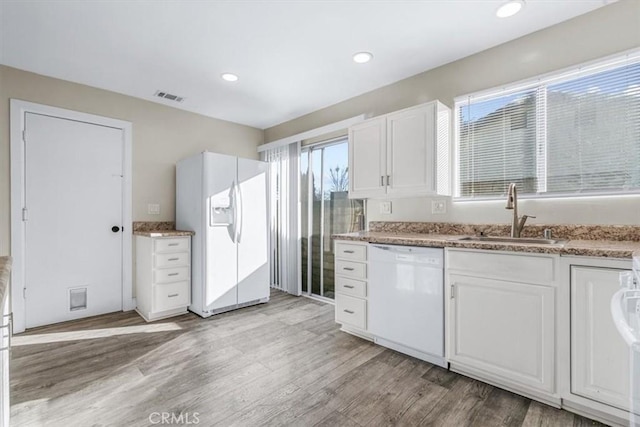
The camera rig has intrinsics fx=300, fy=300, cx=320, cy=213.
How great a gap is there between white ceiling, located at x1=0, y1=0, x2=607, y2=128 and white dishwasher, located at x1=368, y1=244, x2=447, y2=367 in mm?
1630

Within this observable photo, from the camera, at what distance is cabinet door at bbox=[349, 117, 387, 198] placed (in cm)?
278

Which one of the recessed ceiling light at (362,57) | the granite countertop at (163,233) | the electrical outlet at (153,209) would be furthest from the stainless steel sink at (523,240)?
the electrical outlet at (153,209)

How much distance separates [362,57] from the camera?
261 centimetres

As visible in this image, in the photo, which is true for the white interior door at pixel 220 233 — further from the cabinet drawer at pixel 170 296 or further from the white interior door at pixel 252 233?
the cabinet drawer at pixel 170 296

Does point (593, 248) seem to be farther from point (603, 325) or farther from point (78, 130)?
point (78, 130)

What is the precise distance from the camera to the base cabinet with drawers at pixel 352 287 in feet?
8.49

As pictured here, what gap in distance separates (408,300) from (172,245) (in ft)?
8.06

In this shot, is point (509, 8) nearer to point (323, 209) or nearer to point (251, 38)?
point (251, 38)

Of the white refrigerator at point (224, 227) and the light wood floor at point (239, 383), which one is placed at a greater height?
the white refrigerator at point (224, 227)

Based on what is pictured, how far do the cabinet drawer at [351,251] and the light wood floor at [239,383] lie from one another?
0.73m

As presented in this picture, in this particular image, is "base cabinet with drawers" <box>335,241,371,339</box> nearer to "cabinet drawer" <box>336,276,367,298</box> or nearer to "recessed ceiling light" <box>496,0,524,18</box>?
"cabinet drawer" <box>336,276,367,298</box>

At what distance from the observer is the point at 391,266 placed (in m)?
2.36

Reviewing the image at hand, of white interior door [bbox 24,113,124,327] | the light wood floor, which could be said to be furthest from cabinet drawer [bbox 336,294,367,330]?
white interior door [bbox 24,113,124,327]

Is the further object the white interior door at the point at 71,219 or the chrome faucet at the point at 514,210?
the white interior door at the point at 71,219
